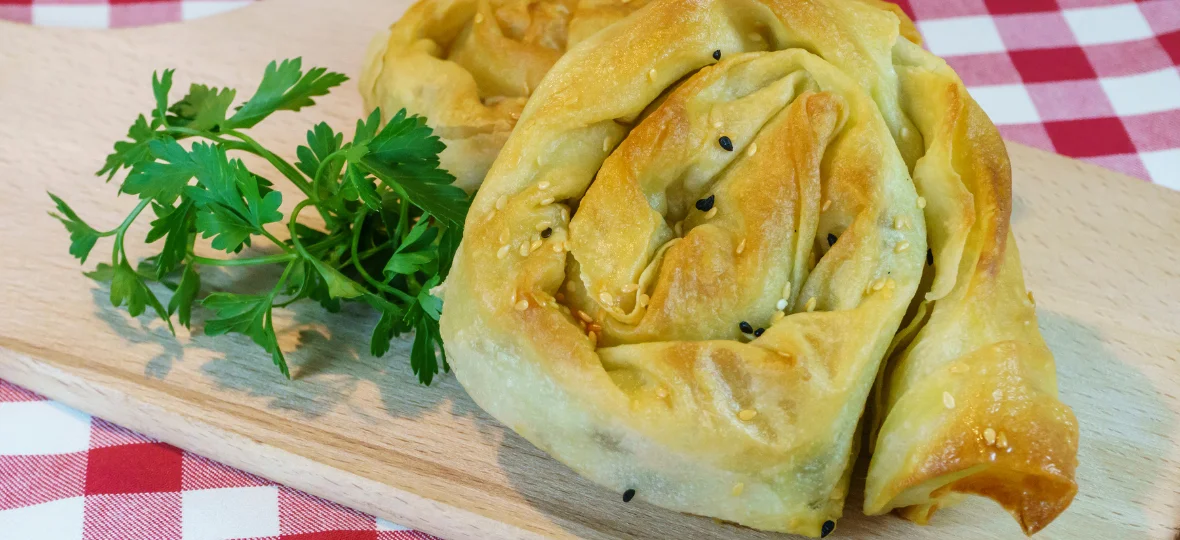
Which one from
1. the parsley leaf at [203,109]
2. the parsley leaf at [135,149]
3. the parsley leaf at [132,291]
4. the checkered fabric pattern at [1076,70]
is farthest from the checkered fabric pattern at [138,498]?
the checkered fabric pattern at [1076,70]

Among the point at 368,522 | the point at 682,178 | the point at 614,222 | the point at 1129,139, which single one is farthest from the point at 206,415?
the point at 1129,139

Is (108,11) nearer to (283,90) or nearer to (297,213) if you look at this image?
(283,90)

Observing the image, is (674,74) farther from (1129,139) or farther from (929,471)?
(1129,139)

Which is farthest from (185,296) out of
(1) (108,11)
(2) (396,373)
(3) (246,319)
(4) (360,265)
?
(1) (108,11)

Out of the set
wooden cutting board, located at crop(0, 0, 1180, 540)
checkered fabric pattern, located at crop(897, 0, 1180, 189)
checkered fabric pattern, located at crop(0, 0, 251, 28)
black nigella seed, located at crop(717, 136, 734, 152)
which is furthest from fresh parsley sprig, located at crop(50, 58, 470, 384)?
checkered fabric pattern, located at crop(897, 0, 1180, 189)

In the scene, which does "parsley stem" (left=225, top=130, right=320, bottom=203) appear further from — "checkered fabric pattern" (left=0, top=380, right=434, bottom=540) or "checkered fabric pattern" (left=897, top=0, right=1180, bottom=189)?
"checkered fabric pattern" (left=897, top=0, right=1180, bottom=189)

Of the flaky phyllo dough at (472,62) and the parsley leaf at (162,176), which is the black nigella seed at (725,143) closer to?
the flaky phyllo dough at (472,62)

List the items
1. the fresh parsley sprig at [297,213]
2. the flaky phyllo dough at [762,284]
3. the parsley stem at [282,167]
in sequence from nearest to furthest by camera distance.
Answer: the flaky phyllo dough at [762,284] < the fresh parsley sprig at [297,213] < the parsley stem at [282,167]
